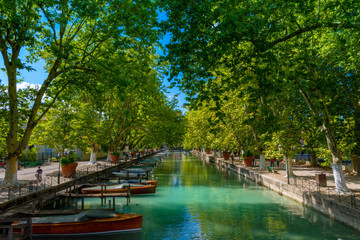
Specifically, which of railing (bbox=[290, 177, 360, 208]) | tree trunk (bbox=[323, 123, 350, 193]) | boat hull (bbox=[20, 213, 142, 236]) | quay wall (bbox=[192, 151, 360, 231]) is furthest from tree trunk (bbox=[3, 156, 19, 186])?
tree trunk (bbox=[323, 123, 350, 193])

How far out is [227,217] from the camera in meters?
16.7

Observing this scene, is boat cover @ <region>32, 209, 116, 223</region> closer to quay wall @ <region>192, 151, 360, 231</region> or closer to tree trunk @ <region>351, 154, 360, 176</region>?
quay wall @ <region>192, 151, 360, 231</region>

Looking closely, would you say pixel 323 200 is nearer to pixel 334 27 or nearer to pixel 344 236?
pixel 344 236

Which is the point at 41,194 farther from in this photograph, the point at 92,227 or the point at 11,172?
the point at 92,227

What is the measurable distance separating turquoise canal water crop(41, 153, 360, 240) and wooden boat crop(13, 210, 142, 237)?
17.0 inches

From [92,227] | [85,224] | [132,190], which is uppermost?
[132,190]

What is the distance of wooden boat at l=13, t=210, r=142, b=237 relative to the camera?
1286 centimetres

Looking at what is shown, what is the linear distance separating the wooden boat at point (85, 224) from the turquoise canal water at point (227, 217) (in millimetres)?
432

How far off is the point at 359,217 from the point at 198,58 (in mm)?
10377

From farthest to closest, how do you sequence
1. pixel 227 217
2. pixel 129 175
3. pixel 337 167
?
pixel 129 175
pixel 227 217
pixel 337 167

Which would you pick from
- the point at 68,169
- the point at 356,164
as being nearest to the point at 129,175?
the point at 68,169

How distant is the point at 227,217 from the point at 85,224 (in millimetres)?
8463

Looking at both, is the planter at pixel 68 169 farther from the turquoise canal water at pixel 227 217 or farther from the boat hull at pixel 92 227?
the boat hull at pixel 92 227

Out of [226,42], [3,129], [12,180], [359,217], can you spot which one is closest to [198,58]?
[226,42]
